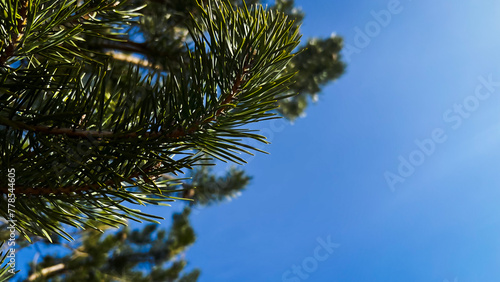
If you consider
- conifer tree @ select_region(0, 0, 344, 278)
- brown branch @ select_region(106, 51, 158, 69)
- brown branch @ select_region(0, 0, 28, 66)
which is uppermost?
brown branch @ select_region(106, 51, 158, 69)

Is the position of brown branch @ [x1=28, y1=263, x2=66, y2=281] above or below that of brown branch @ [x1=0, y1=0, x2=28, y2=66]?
above

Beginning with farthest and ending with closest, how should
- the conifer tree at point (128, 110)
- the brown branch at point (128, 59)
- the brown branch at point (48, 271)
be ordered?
the brown branch at point (48, 271) → the brown branch at point (128, 59) → the conifer tree at point (128, 110)

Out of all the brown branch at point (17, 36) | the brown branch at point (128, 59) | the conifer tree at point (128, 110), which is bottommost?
the conifer tree at point (128, 110)

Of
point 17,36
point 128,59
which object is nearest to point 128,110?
point 17,36

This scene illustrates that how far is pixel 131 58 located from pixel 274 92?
2.47 metres

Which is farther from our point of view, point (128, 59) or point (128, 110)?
point (128, 59)

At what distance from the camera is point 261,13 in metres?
0.96

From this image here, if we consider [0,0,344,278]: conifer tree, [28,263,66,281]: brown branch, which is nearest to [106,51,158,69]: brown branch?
[0,0,344,278]: conifer tree

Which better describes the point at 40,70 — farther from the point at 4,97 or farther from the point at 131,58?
the point at 131,58

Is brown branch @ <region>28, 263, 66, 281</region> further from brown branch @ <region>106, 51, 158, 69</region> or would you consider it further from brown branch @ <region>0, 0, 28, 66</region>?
brown branch @ <region>0, 0, 28, 66</region>

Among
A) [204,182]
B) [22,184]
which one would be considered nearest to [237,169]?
[204,182]

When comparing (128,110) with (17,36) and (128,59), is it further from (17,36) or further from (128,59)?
(128,59)

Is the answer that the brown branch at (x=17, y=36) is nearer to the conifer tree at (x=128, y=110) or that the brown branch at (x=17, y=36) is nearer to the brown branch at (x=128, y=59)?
the conifer tree at (x=128, y=110)

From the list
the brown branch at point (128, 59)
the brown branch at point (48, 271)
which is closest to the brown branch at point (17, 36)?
the brown branch at point (128, 59)
